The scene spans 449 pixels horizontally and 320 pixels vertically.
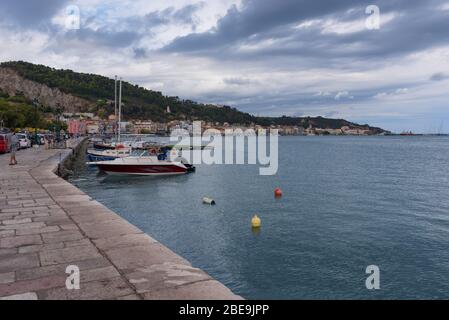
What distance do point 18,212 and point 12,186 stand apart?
6065 millimetres

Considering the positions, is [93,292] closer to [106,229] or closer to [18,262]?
[18,262]

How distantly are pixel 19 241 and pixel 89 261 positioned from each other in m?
2.13

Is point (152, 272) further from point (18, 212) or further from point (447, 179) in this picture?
point (447, 179)

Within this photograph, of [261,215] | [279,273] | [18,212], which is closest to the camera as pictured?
[18,212]

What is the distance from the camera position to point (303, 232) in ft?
57.6

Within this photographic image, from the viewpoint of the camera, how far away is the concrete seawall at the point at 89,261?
482 cm

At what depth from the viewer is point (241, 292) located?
10633mm

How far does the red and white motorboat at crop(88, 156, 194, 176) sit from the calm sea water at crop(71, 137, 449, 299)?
2.16 meters

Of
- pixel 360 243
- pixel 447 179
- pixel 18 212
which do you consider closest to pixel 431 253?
pixel 360 243

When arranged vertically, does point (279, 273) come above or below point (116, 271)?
below

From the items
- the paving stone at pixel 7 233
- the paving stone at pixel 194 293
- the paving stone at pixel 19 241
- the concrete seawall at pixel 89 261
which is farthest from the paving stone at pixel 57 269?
the paving stone at pixel 7 233

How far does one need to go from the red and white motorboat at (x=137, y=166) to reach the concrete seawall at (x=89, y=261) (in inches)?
1080

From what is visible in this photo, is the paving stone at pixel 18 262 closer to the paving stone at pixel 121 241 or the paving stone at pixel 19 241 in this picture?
the paving stone at pixel 19 241
